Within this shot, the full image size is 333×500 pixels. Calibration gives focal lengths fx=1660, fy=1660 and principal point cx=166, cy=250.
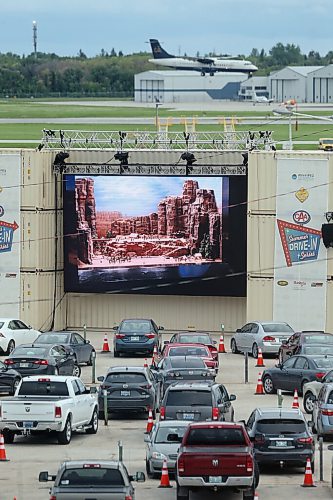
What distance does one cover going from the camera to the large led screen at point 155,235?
151 feet

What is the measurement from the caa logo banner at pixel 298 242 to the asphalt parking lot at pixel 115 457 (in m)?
10.5

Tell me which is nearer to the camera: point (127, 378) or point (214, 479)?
point (214, 479)

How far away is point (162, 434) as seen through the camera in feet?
79.9

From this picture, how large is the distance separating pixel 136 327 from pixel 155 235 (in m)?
5.13

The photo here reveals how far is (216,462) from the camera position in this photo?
21750 millimetres

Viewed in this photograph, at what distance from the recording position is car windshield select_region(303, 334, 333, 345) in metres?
37.4

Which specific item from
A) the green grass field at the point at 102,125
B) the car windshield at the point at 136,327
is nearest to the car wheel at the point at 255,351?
the car windshield at the point at 136,327

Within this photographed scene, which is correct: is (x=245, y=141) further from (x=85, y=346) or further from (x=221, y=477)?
(x=221, y=477)

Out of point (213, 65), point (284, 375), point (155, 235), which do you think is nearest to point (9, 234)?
point (155, 235)

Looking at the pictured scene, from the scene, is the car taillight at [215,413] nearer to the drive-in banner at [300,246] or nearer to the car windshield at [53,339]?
the car windshield at [53,339]

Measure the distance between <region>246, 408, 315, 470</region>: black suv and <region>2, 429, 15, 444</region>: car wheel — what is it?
4.66 meters

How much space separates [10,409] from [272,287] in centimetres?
1911

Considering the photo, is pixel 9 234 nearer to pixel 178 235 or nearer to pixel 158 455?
pixel 178 235

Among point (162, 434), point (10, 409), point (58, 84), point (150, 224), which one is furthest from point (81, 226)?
point (58, 84)
